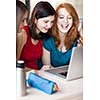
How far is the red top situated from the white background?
85 cm

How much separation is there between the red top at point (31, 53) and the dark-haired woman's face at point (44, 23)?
3.8 inches

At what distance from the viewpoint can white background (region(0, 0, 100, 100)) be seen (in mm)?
656

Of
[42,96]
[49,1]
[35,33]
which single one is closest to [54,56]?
[35,33]

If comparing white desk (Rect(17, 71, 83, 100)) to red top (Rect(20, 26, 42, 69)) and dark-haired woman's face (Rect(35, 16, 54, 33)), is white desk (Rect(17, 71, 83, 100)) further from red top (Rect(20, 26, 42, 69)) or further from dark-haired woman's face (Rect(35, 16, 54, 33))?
dark-haired woman's face (Rect(35, 16, 54, 33))

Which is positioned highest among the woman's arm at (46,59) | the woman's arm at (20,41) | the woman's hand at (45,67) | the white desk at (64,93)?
the woman's arm at (20,41)

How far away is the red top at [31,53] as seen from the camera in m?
1.56

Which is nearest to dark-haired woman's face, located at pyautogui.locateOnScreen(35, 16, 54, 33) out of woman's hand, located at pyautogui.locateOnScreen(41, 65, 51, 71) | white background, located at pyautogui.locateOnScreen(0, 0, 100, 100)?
woman's hand, located at pyautogui.locateOnScreen(41, 65, 51, 71)

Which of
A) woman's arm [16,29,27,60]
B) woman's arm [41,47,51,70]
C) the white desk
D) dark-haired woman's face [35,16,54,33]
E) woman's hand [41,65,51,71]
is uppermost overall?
dark-haired woman's face [35,16,54,33]
